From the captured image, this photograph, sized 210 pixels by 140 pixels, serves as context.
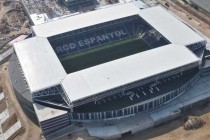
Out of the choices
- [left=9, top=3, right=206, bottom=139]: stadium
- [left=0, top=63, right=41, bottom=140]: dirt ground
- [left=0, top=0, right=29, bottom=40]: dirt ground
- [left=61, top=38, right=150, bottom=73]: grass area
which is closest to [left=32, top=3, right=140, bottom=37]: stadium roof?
[left=9, top=3, right=206, bottom=139]: stadium

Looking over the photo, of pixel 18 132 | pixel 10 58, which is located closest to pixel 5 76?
pixel 10 58

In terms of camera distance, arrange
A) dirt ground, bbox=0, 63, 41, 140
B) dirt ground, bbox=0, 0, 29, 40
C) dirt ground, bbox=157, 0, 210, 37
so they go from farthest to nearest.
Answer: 1. dirt ground, bbox=0, 0, 29, 40
2. dirt ground, bbox=157, 0, 210, 37
3. dirt ground, bbox=0, 63, 41, 140

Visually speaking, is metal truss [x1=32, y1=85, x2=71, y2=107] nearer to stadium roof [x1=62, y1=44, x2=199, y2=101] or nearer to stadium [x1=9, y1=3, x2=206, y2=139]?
stadium [x1=9, y1=3, x2=206, y2=139]

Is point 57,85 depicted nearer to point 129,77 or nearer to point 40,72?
point 40,72

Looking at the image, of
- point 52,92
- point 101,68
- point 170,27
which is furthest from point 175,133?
point 170,27

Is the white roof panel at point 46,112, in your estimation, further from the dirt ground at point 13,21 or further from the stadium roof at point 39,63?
the dirt ground at point 13,21

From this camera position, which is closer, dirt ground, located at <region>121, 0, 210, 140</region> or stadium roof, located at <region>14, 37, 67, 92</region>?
dirt ground, located at <region>121, 0, 210, 140</region>

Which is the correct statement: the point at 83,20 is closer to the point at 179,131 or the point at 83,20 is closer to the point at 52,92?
the point at 52,92
